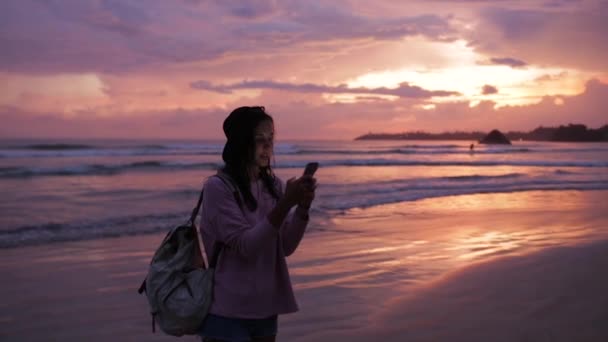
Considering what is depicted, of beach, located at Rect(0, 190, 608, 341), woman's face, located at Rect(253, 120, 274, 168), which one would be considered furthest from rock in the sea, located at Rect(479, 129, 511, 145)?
woman's face, located at Rect(253, 120, 274, 168)

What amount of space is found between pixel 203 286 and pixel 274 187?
1.62 ft

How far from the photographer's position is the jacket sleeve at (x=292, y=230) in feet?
7.81

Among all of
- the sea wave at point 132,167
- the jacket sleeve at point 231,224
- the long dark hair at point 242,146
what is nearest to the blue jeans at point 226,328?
the jacket sleeve at point 231,224

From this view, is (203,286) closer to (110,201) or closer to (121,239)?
(121,239)

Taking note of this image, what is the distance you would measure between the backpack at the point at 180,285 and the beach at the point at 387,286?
2503 millimetres

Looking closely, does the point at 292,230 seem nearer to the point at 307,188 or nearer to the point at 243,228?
the point at 243,228

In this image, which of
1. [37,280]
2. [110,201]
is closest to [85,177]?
[110,201]

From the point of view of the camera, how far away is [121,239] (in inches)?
354

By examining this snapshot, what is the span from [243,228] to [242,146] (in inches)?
13.6

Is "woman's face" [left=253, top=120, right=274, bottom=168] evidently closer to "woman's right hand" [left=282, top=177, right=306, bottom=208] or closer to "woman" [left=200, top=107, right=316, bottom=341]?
"woman" [left=200, top=107, right=316, bottom=341]

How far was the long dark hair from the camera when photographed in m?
2.31

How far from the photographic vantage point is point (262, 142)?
2344mm

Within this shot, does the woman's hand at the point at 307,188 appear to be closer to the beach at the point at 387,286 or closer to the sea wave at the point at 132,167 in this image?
the beach at the point at 387,286

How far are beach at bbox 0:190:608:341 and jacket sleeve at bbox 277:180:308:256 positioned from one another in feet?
7.73
